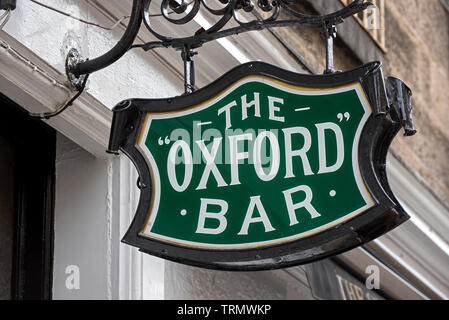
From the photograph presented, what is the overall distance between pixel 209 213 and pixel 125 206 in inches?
58.3

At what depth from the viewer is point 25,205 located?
233 inches

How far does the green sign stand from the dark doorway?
Answer: 1.44 meters

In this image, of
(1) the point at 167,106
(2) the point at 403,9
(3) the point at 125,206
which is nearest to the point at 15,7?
(1) the point at 167,106

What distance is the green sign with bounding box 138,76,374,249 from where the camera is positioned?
431 centimetres

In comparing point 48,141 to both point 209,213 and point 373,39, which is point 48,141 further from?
point 373,39

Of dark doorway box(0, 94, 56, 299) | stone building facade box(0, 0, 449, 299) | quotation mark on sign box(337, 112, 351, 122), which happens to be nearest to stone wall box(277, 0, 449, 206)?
stone building facade box(0, 0, 449, 299)

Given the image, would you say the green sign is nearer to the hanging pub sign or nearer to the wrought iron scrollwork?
the hanging pub sign

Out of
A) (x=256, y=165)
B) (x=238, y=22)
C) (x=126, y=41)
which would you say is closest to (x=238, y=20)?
(x=238, y=22)

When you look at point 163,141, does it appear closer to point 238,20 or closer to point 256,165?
point 256,165

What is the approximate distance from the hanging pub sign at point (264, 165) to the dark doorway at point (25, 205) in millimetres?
1376

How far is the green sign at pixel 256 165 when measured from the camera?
431cm

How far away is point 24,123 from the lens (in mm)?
5930

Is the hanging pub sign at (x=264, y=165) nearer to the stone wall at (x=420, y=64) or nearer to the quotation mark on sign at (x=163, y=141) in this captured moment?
the quotation mark on sign at (x=163, y=141)

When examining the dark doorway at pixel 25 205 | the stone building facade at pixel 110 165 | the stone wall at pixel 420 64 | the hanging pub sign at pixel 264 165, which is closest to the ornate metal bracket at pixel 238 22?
the hanging pub sign at pixel 264 165
